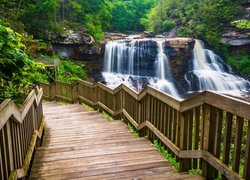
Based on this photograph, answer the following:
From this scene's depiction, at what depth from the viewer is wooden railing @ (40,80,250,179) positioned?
2.71 m

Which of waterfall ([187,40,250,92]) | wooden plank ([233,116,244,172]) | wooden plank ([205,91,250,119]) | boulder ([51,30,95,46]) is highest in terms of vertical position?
boulder ([51,30,95,46])

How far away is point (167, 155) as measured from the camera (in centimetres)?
422

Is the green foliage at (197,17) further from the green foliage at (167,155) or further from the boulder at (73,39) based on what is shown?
the green foliage at (167,155)

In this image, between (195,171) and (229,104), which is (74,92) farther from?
(229,104)

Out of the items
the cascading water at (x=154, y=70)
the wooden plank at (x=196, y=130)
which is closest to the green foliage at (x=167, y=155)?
the wooden plank at (x=196, y=130)

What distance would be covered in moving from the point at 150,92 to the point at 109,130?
6.35ft

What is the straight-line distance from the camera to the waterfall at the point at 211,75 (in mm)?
23141

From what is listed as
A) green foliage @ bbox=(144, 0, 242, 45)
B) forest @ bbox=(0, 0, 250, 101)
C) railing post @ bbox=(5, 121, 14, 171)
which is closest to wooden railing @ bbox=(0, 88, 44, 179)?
railing post @ bbox=(5, 121, 14, 171)

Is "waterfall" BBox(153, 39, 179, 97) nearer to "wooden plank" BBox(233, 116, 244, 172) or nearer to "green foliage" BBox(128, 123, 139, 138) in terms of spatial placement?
"green foliage" BBox(128, 123, 139, 138)

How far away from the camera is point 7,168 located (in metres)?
2.75

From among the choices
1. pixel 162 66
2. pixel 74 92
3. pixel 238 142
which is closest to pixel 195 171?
pixel 238 142

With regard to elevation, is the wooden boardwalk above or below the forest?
below

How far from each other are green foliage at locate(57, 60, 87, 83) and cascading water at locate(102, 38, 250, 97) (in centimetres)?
201

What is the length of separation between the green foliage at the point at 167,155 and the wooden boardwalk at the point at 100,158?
0.30 ft
